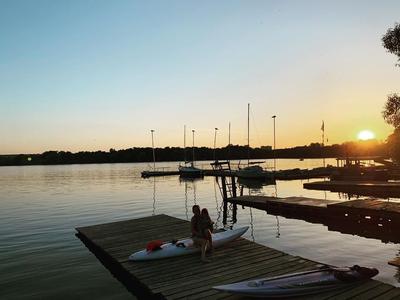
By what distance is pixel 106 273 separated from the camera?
57.7ft

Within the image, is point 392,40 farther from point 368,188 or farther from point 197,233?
point 197,233

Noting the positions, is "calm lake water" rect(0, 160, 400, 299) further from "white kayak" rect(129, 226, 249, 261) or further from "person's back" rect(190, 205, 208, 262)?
"person's back" rect(190, 205, 208, 262)

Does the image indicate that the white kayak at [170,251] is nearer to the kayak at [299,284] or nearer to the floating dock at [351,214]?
the kayak at [299,284]

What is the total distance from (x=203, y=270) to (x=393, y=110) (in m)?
34.5

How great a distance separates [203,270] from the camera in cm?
1318

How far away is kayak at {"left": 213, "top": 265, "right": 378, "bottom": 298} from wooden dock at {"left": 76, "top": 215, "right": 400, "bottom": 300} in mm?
228

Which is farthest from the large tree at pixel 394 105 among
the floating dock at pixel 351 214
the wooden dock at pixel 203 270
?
the wooden dock at pixel 203 270

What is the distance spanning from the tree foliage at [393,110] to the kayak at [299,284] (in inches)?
1309

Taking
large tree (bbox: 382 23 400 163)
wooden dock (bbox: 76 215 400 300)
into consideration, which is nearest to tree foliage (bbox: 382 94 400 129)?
large tree (bbox: 382 23 400 163)

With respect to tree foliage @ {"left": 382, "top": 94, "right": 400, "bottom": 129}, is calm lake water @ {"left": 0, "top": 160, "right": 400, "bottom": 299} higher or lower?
lower

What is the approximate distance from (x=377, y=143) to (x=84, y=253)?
134406 mm

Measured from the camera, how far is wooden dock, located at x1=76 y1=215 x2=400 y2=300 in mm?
10836

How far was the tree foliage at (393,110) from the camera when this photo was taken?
40031 millimetres

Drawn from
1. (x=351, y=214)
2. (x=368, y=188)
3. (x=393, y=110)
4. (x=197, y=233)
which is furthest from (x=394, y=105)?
(x=197, y=233)
